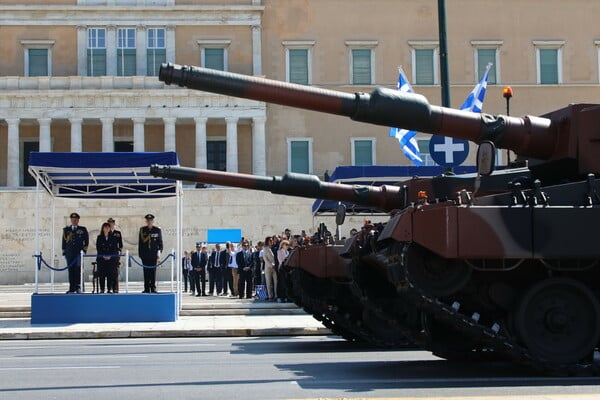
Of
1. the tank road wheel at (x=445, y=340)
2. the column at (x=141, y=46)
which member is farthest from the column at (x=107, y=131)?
the tank road wheel at (x=445, y=340)

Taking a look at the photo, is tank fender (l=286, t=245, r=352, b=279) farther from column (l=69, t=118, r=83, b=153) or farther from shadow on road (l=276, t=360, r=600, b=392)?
column (l=69, t=118, r=83, b=153)

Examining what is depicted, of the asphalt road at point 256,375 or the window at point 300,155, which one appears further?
the window at point 300,155

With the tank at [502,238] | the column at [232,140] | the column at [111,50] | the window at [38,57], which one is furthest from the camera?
the window at [38,57]

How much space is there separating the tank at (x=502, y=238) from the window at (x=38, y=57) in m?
52.4

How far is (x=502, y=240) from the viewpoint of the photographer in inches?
450

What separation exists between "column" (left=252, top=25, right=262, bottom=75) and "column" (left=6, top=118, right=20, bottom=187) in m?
13.4

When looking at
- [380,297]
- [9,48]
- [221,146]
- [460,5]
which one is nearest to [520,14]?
[460,5]

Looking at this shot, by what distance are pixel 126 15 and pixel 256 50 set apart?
7.58m

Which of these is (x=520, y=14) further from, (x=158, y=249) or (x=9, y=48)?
(x=158, y=249)

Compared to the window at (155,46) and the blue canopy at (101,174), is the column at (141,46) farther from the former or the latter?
the blue canopy at (101,174)

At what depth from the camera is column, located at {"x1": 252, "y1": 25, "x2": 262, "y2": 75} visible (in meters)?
62.1

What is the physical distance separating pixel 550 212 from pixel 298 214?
127ft

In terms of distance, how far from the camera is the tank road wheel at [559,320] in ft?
37.8

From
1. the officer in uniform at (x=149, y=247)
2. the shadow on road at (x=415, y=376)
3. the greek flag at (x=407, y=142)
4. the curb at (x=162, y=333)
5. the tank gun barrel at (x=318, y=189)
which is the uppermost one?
the greek flag at (x=407, y=142)
